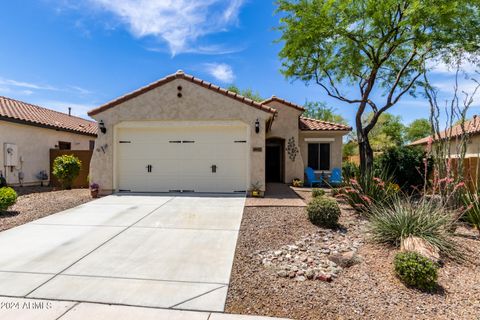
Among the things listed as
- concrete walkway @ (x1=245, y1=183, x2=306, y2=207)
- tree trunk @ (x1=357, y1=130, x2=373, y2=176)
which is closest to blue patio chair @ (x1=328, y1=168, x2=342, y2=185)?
tree trunk @ (x1=357, y1=130, x2=373, y2=176)

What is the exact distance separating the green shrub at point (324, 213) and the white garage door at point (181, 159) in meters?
4.51

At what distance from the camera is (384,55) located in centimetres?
1153

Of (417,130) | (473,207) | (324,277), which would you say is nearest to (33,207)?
(324,277)

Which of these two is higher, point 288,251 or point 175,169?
point 175,169

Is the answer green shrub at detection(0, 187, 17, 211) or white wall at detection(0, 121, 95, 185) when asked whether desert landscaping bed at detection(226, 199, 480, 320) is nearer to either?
green shrub at detection(0, 187, 17, 211)

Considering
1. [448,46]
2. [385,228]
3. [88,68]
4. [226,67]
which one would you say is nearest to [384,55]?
[448,46]

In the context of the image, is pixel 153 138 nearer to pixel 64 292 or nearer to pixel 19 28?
pixel 19 28

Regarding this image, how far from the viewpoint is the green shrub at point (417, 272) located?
3.69 meters

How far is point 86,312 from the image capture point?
3.19 m

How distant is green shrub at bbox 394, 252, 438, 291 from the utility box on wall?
16.1 m

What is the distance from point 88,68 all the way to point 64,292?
13.5 m

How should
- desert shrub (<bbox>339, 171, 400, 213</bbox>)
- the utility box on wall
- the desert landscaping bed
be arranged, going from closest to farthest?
the desert landscaping bed < desert shrub (<bbox>339, 171, 400, 213</bbox>) < the utility box on wall

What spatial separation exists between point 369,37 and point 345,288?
10.6m

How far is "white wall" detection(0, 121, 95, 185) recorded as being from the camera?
12618 millimetres
